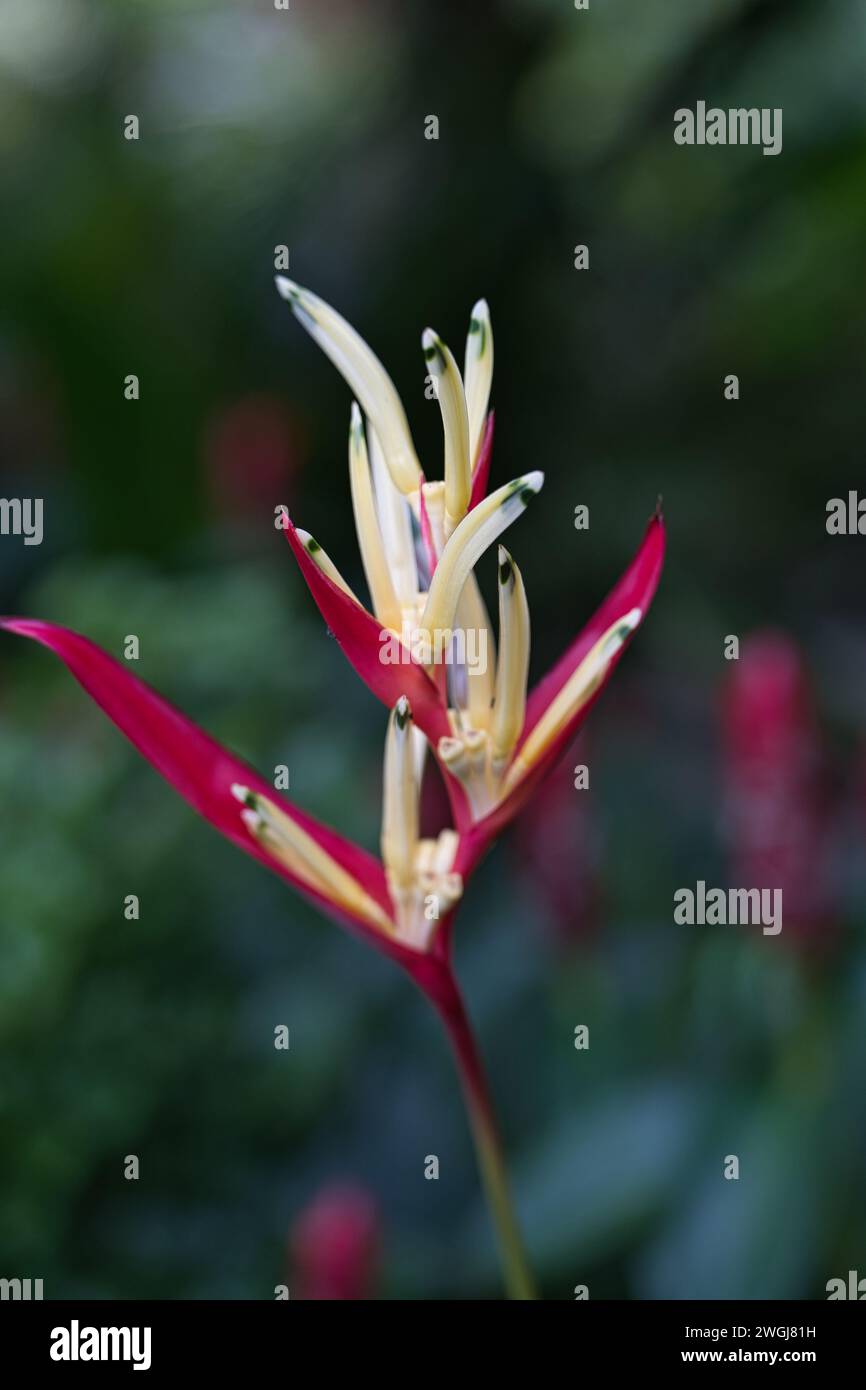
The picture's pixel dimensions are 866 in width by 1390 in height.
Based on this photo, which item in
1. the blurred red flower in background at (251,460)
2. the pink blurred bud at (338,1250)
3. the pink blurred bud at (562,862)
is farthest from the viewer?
the blurred red flower in background at (251,460)

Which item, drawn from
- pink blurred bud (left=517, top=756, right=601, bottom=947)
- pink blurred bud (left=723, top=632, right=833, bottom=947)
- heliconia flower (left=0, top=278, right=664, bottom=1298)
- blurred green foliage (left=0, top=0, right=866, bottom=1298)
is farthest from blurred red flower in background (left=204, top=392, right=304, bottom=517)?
heliconia flower (left=0, top=278, right=664, bottom=1298)

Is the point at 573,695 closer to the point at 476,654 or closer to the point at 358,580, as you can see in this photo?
the point at 476,654

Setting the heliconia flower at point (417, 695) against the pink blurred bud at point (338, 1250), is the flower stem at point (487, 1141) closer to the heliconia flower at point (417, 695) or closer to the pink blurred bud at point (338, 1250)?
the heliconia flower at point (417, 695)

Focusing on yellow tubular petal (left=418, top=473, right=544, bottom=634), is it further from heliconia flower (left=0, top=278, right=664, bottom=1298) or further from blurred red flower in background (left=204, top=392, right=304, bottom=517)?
blurred red flower in background (left=204, top=392, right=304, bottom=517)

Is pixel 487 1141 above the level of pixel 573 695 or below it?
below

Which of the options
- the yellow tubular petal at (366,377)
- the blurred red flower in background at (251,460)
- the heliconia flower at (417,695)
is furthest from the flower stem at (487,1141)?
the blurred red flower in background at (251,460)

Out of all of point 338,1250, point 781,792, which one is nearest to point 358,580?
point 781,792

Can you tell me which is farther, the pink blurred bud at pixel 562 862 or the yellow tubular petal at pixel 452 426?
the pink blurred bud at pixel 562 862

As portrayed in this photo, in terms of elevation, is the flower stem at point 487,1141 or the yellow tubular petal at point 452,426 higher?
the yellow tubular petal at point 452,426

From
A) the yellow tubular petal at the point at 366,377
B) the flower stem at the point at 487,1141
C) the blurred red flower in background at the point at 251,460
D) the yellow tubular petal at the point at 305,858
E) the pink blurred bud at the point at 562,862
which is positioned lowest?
the flower stem at the point at 487,1141
